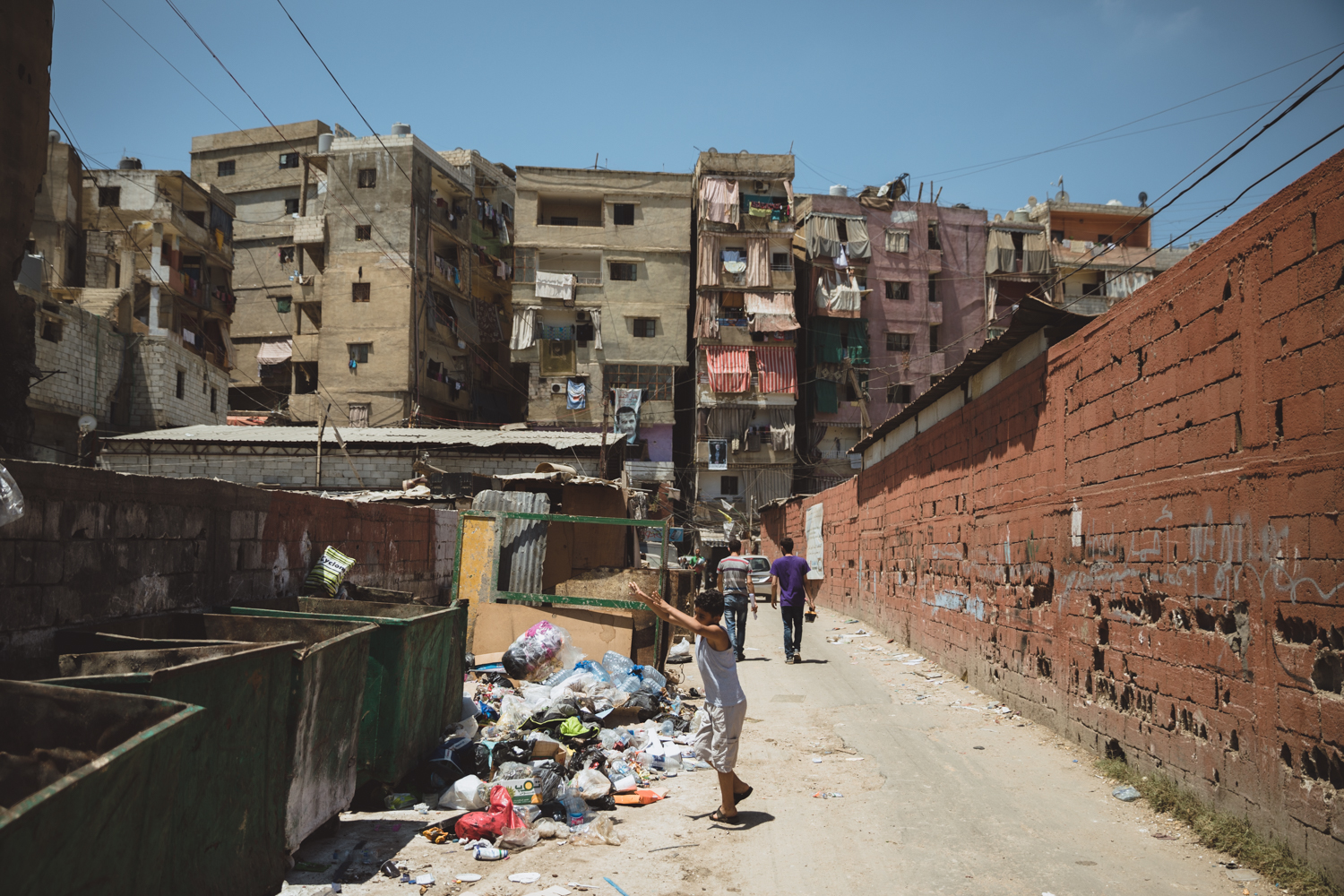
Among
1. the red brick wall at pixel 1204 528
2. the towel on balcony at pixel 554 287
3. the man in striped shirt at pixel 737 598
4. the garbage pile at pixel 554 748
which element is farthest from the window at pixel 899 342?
the garbage pile at pixel 554 748

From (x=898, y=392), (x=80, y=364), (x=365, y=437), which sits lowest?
(x=365, y=437)

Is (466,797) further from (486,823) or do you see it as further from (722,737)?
(722,737)

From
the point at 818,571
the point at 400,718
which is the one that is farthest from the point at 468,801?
the point at 818,571

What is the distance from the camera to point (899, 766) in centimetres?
677

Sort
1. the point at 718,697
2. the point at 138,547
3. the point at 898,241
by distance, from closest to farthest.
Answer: the point at 138,547, the point at 718,697, the point at 898,241

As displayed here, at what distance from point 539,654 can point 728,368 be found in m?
32.6

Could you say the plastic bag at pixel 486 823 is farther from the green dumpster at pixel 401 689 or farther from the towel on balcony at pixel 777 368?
the towel on balcony at pixel 777 368

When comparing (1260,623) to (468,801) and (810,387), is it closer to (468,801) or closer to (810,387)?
(468,801)

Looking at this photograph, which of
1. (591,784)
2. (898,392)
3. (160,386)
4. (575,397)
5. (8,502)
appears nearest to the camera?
(8,502)

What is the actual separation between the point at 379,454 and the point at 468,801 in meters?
22.8

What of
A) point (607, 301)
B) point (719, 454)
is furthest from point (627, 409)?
point (607, 301)

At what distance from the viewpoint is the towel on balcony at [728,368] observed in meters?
40.9

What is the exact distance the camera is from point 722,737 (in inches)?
219

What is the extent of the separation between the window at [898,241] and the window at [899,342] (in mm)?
4300
